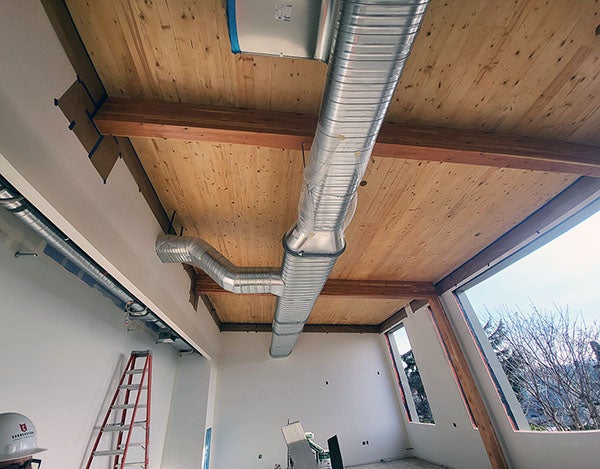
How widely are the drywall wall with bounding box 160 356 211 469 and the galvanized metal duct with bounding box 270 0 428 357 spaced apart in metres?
3.71

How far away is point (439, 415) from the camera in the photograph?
15.6 feet

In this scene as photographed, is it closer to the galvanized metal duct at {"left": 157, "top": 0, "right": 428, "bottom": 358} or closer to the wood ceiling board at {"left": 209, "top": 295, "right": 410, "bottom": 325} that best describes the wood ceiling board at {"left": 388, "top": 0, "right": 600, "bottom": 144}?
the galvanized metal duct at {"left": 157, "top": 0, "right": 428, "bottom": 358}

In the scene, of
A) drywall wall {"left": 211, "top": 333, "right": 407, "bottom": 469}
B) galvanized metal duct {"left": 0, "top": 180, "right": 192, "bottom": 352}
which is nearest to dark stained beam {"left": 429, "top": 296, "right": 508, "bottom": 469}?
drywall wall {"left": 211, "top": 333, "right": 407, "bottom": 469}

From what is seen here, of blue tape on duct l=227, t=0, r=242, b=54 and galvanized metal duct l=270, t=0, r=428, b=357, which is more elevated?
blue tape on duct l=227, t=0, r=242, b=54

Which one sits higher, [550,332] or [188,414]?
[550,332]

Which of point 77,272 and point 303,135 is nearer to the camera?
point 303,135

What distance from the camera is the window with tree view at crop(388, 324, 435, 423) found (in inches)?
216

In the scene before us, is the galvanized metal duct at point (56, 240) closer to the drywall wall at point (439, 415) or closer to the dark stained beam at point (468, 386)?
the dark stained beam at point (468, 386)

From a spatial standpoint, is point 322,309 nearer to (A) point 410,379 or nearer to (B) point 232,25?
(A) point 410,379

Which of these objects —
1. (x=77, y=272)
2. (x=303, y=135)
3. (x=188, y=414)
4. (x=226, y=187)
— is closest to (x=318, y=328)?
(x=188, y=414)

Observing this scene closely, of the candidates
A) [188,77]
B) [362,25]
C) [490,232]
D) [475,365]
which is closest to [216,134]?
[188,77]

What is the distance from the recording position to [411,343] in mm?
5453

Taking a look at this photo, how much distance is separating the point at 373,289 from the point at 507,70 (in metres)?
3.29

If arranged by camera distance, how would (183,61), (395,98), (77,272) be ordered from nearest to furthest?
(183,61)
(395,98)
(77,272)
